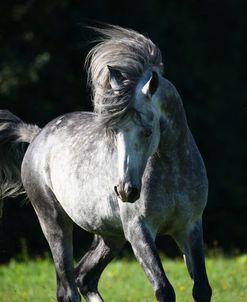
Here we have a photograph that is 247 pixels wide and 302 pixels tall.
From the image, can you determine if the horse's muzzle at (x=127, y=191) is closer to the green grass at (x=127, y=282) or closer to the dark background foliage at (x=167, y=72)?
the green grass at (x=127, y=282)

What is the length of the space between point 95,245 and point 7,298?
1488 millimetres

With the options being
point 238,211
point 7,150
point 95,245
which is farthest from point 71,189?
point 238,211

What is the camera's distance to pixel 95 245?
848 cm

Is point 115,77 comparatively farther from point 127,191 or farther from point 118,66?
point 127,191

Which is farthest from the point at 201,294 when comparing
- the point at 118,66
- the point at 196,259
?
the point at 118,66

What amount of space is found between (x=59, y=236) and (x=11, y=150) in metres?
1.39

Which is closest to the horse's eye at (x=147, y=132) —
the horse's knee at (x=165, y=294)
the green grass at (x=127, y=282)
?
the horse's knee at (x=165, y=294)

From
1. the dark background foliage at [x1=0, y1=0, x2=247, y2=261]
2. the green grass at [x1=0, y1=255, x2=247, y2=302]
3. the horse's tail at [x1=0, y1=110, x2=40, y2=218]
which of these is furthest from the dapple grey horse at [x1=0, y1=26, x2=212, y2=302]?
the dark background foliage at [x1=0, y1=0, x2=247, y2=261]

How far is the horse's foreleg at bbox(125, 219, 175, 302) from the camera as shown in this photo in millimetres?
6660

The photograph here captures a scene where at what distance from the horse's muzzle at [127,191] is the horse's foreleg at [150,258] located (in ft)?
1.86

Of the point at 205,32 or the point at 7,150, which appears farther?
the point at 205,32

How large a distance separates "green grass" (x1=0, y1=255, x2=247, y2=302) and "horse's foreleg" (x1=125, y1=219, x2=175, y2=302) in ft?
7.02

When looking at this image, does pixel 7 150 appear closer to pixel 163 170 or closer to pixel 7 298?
pixel 7 298

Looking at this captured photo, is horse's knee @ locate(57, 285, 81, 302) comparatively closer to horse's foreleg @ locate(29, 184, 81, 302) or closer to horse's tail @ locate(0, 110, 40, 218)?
horse's foreleg @ locate(29, 184, 81, 302)
